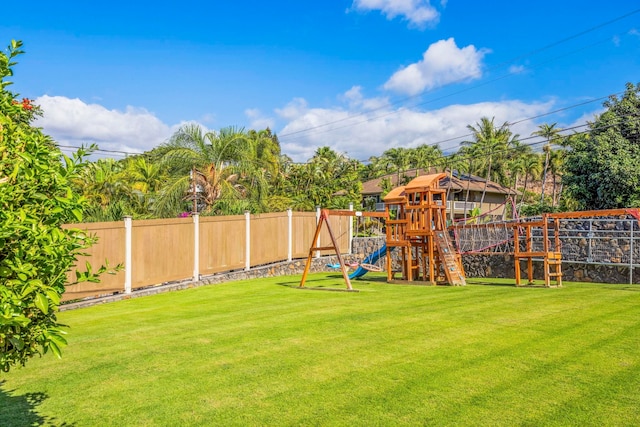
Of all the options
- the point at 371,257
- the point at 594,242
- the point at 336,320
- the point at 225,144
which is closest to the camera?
the point at 336,320

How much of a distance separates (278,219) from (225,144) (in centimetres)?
341

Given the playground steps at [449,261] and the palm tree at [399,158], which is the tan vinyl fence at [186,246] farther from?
the palm tree at [399,158]

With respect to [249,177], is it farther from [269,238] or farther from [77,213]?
[77,213]

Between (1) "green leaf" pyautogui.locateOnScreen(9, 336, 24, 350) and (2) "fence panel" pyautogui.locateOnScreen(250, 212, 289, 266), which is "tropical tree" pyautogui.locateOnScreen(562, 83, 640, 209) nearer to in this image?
(2) "fence panel" pyautogui.locateOnScreen(250, 212, 289, 266)

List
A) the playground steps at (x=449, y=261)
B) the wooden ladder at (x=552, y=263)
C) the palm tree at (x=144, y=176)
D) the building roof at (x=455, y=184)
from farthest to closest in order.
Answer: the building roof at (x=455, y=184) < the palm tree at (x=144, y=176) < the playground steps at (x=449, y=261) < the wooden ladder at (x=552, y=263)

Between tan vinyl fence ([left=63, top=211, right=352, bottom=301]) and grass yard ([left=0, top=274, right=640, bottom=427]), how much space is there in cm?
200

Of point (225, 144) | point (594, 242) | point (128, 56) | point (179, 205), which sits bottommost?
point (594, 242)

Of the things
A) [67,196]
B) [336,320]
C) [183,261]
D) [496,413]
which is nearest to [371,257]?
[183,261]

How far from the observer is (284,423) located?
4316mm

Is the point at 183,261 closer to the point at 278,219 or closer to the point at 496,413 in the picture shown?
the point at 278,219

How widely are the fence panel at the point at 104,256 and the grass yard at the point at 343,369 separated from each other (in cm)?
144

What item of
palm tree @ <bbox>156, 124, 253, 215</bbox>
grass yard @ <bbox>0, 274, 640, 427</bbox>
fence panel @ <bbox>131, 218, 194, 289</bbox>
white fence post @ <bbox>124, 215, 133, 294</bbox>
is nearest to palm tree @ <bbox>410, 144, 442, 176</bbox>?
palm tree @ <bbox>156, 124, 253, 215</bbox>

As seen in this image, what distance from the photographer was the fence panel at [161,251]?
41.6 feet

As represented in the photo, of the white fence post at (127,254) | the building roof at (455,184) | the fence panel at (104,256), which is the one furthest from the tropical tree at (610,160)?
the fence panel at (104,256)
